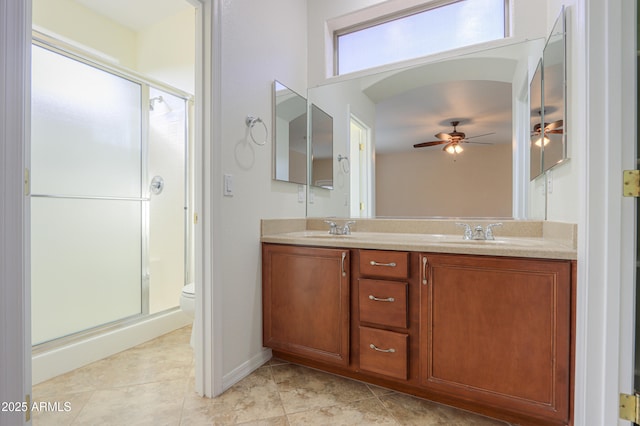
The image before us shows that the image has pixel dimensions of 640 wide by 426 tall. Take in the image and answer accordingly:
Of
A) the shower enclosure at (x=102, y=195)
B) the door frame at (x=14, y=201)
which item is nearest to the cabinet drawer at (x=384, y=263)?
the door frame at (x=14, y=201)

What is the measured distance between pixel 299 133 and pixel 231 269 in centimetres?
119

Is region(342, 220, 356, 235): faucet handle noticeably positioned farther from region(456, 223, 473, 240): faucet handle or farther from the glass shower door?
the glass shower door

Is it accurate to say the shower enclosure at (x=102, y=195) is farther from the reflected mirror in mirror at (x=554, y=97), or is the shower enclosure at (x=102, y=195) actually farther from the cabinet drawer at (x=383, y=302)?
the reflected mirror in mirror at (x=554, y=97)

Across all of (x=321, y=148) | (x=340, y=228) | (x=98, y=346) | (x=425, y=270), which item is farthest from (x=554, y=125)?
(x=98, y=346)

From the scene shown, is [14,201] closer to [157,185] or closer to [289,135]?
[289,135]

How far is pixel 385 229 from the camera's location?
2.21m

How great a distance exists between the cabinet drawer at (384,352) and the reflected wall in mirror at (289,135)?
1170 mm

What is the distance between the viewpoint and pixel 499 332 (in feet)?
4.34

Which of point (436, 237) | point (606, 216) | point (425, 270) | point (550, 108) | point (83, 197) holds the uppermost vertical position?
point (550, 108)

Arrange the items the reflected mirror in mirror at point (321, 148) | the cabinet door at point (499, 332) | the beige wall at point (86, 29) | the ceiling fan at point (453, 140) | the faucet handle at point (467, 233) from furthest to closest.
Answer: the beige wall at point (86, 29) → the reflected mirror in mirror at point (321, 148) → the ceiling fan at point (453, 140) → the faucet handle at point (467, 233) → the cabinet door at point (499, 332)

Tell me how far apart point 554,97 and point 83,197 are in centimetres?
296

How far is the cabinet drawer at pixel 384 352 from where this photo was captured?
1520 mm

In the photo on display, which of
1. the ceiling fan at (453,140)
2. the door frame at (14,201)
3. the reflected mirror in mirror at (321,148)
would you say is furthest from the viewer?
the reflected mirror in mirror at (321,148)

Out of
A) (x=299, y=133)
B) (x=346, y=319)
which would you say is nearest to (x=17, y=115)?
(x=346, y=319)
